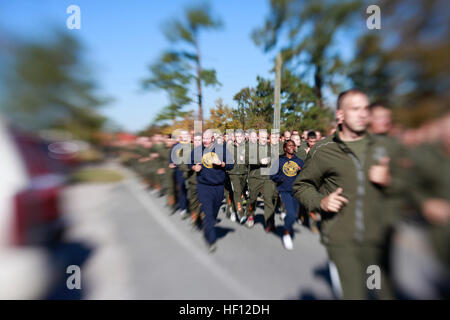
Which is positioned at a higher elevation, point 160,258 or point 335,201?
point 335,201

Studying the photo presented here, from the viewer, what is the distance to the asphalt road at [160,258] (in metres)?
0.97

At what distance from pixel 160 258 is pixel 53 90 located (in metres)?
0.86

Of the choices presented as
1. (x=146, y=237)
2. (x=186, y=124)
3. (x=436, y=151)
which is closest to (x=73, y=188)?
(x=146, y=237)

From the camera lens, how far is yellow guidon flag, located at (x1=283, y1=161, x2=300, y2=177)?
59.1 inches

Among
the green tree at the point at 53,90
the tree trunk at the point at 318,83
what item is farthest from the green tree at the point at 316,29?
the green tree at the point at 53,90

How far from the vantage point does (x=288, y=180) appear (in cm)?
177

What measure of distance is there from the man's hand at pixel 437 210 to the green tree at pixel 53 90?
117 cm

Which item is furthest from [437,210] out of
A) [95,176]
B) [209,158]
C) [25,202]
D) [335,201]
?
[25,202]

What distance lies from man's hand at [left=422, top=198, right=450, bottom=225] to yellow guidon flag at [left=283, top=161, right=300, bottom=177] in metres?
0.86

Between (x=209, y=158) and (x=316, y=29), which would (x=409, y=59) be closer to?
(x=316, y=29)

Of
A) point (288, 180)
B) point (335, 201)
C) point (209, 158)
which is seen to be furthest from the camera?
point (288, 180)

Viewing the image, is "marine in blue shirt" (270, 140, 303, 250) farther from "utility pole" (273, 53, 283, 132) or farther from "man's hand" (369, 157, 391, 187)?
"man's hand" (369, 157, 391, 187)

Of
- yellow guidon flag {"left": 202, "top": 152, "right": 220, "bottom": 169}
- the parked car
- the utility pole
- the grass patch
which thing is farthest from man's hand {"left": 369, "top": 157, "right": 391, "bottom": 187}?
the parked car
